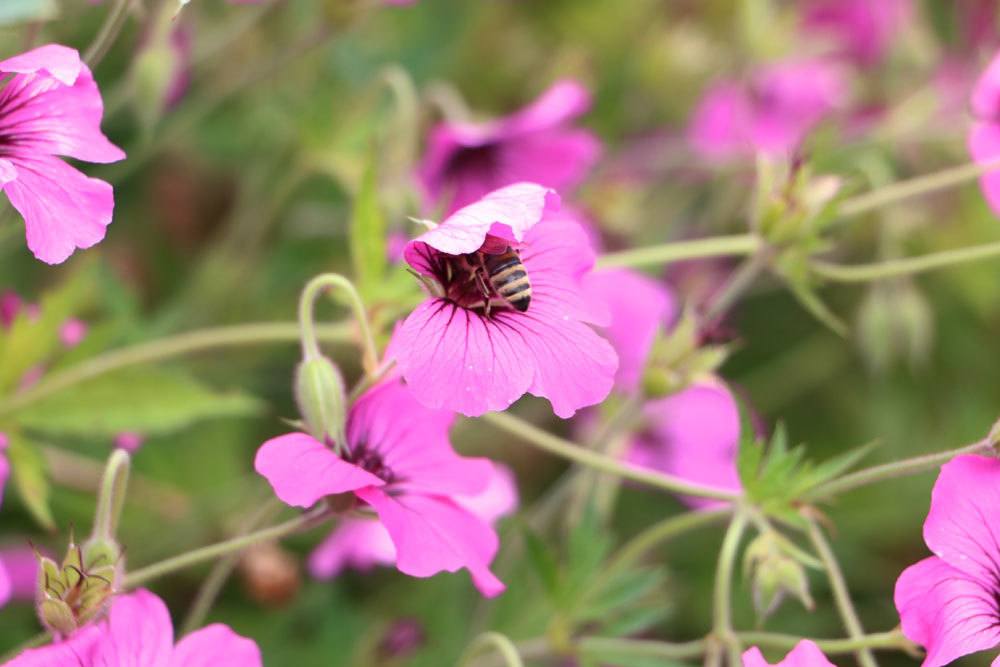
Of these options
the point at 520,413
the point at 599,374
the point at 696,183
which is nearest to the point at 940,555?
the point at 599,374

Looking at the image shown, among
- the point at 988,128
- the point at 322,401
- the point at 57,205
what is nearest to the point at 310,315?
the point at 322,401

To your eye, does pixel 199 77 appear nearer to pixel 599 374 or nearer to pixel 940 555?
pixel 599 374

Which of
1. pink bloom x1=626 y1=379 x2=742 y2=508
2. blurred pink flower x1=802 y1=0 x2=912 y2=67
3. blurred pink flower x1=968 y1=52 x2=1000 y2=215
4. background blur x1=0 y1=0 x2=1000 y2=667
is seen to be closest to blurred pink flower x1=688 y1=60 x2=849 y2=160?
background blur x1=0 y1=0 x2=1000 y2=667

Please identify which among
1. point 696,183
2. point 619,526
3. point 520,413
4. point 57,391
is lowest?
point 619,526

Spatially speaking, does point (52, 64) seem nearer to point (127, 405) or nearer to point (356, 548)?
point (127, 405)

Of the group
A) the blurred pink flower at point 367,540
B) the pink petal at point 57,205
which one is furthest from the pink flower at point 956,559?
the pink petal at point 57,205

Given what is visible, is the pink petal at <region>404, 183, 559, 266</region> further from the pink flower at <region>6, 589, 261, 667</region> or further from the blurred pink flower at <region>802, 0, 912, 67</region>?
the blurred pink flower at <region>802, 0, 912, 67</region>
